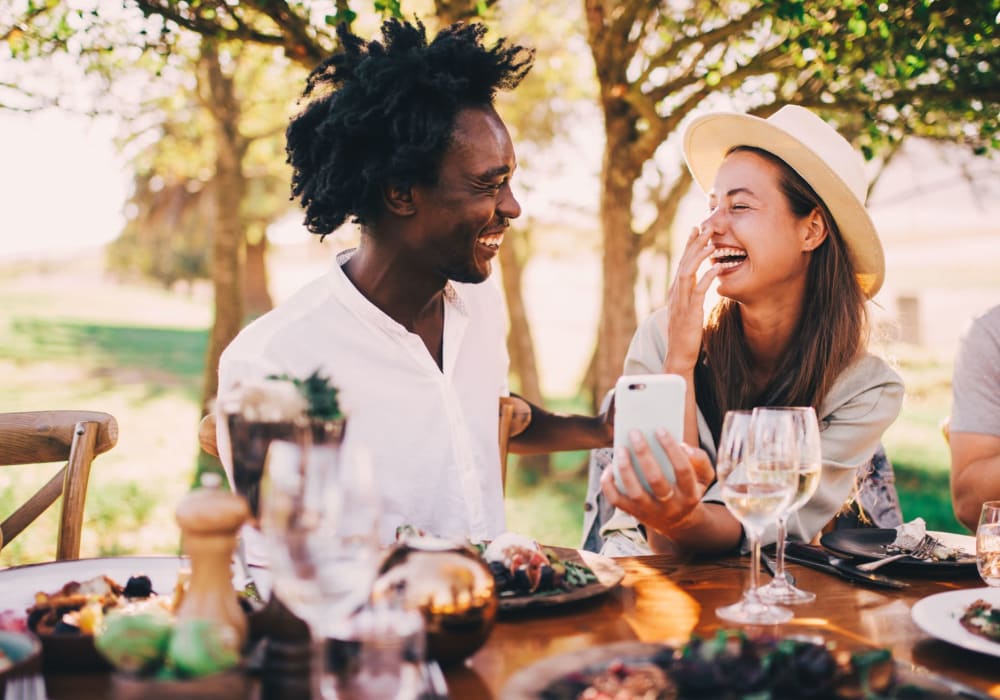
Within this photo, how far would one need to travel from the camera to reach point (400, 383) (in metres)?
2.95

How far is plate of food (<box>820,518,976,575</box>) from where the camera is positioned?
2219mm

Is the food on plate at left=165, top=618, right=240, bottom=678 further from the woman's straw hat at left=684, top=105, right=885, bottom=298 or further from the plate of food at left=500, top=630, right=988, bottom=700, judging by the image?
the woman's straw hat at left=684, top=105, right=885, bottom=298

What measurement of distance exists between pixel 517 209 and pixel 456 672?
1.59 meters

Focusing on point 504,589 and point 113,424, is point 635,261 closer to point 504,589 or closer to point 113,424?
point 113,424

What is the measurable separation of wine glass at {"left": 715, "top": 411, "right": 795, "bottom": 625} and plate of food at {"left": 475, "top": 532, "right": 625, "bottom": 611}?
25 cm

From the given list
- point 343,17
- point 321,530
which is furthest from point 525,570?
point 343,17

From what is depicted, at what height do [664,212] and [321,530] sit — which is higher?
[664,212]

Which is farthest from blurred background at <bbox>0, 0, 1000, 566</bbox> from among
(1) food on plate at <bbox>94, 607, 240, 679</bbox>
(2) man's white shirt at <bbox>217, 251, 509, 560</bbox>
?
(1) food on plate at <bbox>94, 607, 240, 679</bbox>

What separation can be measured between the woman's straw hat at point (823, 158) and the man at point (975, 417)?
0.36 metres

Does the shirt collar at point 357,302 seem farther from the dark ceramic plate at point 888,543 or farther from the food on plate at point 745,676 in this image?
the food on plate at point 745,676

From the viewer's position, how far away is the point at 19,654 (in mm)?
1439

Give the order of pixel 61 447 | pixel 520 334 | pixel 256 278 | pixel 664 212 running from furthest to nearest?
pixel 256 278, pixel 520 334, pixel 664 212, pixel 61 447

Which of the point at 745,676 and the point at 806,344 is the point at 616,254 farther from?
the point at 745,676

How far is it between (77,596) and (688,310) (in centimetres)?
192
